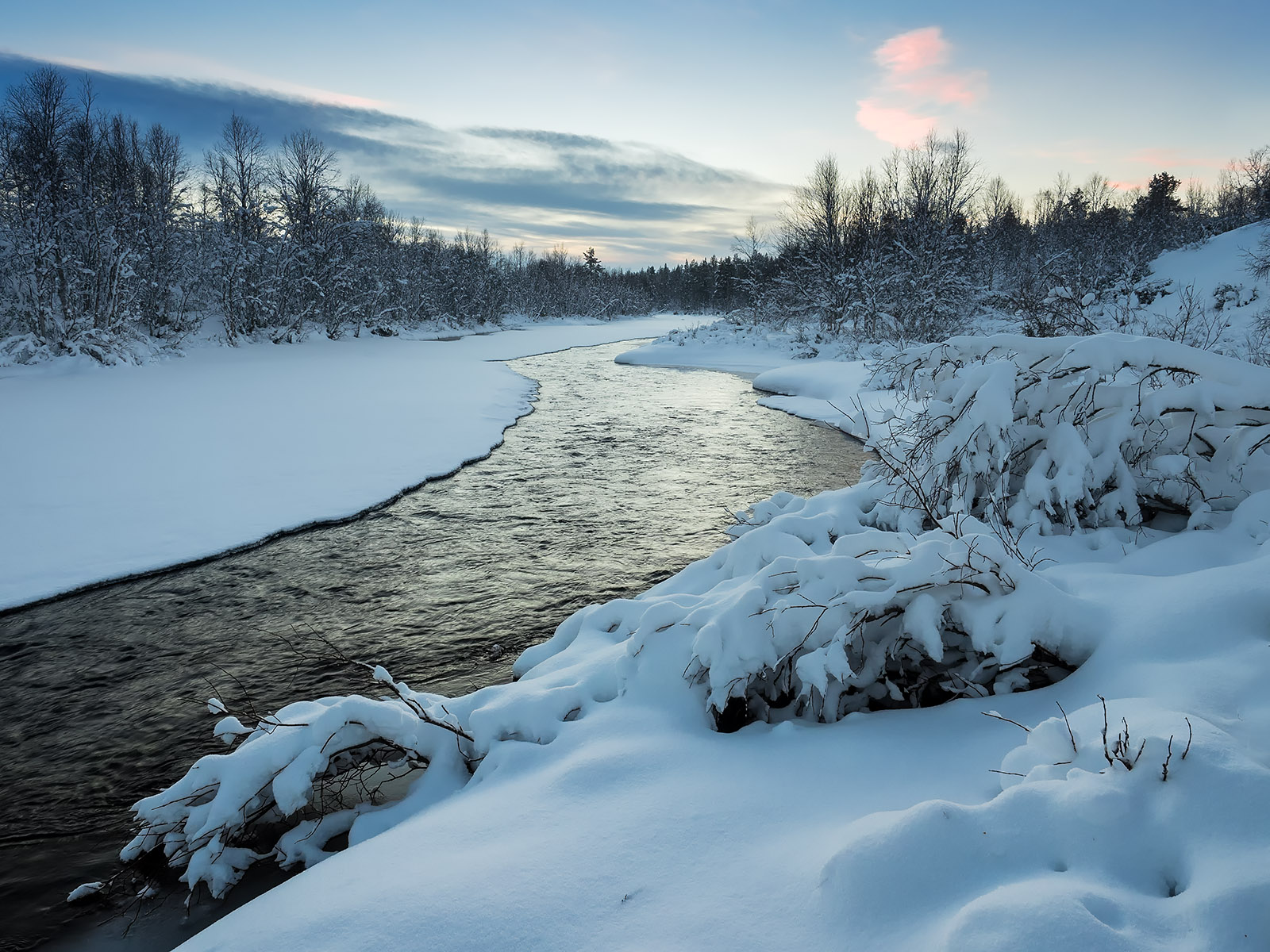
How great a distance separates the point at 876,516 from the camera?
5496mm

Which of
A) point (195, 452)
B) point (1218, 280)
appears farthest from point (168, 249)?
point (1218, 280)

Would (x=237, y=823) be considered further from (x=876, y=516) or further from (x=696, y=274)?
(x=696, y=274)

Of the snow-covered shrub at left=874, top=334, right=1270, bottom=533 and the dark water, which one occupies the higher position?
the snow-covered shrub at left=874, top=334, right=1270, bottom=533

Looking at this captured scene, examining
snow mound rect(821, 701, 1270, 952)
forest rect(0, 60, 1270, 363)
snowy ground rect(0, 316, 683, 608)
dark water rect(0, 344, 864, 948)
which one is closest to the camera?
snow mound rect(821, 701, 1270, 952)

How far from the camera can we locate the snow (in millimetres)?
1660

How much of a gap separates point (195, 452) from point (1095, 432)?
33.9 ft

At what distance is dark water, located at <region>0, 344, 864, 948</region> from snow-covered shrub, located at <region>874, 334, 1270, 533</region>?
2880mm

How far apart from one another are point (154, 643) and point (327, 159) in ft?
107

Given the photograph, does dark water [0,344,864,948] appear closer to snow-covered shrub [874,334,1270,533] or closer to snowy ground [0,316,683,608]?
snowy ground [0,316,683,608]

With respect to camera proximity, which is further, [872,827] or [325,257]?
[325,257]

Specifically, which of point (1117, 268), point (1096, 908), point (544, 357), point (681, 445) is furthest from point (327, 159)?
point (1117, 268)

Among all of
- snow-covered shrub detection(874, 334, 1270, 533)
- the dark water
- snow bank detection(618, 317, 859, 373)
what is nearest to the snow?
snow-covered shrub detection(874, 334, 1270, 533)

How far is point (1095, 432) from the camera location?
4387mm

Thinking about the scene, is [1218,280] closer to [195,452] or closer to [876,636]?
[876,636]
